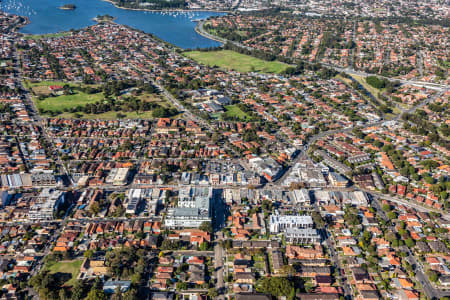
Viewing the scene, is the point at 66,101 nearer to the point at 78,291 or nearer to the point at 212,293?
the point at 78,291

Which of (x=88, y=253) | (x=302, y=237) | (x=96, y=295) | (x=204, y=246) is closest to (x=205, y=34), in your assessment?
(x=302, y=237)

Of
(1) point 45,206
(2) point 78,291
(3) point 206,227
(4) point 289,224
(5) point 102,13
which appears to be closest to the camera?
(2) point 78,291

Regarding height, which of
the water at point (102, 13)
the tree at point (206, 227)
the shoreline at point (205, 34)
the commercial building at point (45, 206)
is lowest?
the water at point (102, 13)

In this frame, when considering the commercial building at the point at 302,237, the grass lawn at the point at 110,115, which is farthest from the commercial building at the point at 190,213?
the grass lawn at the point at 110,115

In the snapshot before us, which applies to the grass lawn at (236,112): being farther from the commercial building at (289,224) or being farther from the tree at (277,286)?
the tree at (277,286)

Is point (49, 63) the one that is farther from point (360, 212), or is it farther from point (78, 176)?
Result: point (360, 212)

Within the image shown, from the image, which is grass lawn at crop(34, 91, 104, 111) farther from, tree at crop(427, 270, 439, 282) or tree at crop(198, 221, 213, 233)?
tree at crop(427, 270, 439, 282)

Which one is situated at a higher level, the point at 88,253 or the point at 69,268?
the point at 88,253
